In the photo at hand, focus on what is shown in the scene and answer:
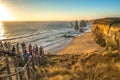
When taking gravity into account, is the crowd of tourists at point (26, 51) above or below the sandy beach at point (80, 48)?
above

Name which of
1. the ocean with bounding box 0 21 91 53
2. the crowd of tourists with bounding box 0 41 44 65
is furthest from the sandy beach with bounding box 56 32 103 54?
the crowd of tourists with bounding box 0 41 44 65

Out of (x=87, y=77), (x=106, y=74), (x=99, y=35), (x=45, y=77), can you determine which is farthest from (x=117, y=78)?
(x=99, y=35)

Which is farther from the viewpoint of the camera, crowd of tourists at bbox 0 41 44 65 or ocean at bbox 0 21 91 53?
ocean at bbox 0 21 91 53

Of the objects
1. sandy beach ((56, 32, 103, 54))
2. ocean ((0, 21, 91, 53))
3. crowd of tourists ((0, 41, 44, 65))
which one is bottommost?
ocean ((0, 21, 91, 53))

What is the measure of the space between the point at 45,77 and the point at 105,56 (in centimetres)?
478

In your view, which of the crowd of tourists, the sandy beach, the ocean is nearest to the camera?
the crowd of tourists

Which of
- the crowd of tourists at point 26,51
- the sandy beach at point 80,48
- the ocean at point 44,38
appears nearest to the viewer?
the crowd of tourists at point 26,51

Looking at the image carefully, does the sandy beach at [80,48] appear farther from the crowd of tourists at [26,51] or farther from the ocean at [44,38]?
the crowd of tourists at [26,51]

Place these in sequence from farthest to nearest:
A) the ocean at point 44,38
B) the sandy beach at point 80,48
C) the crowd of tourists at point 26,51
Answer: the ocean at point 44,38, the sandy beach at point 80,48, the crowd of tourists at point 26,51

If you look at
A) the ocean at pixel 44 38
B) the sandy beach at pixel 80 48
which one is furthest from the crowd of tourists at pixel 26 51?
the ocean at pixel 44 38

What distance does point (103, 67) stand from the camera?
12555 millimetres

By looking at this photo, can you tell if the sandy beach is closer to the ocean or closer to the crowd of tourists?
the ocean

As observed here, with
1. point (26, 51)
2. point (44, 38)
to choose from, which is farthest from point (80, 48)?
point (44, 38)

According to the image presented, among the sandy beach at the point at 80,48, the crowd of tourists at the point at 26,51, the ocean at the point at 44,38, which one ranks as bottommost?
the ocean at the point at 44,38
